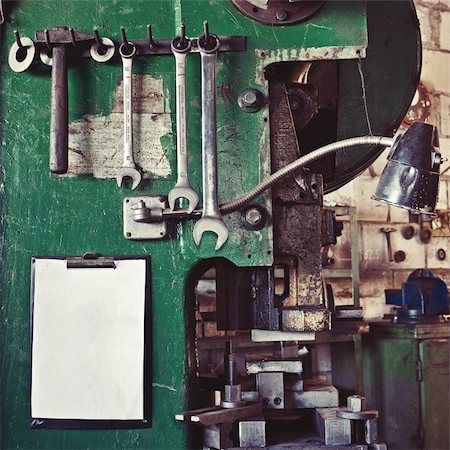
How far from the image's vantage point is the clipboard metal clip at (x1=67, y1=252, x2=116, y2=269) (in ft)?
4.69

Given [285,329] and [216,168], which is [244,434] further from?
[216,168]

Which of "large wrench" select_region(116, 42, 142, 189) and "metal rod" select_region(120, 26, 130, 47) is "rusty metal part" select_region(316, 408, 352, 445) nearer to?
"large wrench" select_region(116, 42, 142, 189)

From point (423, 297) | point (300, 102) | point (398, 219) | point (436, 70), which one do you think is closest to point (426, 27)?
point (436, 70)

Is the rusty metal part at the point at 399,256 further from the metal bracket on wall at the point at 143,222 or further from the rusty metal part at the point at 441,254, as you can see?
the metal bracket on wall at the point at 143,222

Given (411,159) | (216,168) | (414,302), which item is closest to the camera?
(411,159)

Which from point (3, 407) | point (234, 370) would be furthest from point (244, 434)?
point (3, 407)

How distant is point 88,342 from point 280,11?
84cm

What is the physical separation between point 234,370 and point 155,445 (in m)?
0.23

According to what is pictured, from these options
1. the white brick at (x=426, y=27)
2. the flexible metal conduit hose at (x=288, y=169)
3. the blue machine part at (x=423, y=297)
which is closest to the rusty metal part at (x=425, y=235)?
the blue machine part at (x=423, y=297)

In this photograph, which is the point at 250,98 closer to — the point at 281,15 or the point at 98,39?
the point at 281,15

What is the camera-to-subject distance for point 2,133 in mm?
1480

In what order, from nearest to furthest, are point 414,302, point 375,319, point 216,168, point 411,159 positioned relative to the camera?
point 411,159 → point 216,168 → point 414,302 → point 375,319

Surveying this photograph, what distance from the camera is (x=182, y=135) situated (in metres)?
1.42

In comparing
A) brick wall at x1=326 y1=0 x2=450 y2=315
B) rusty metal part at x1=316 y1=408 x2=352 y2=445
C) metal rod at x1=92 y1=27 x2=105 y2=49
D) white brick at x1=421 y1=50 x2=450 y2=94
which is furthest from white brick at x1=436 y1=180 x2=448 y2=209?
metal rod at x1=92 y1=27 x2=105 y2=49
